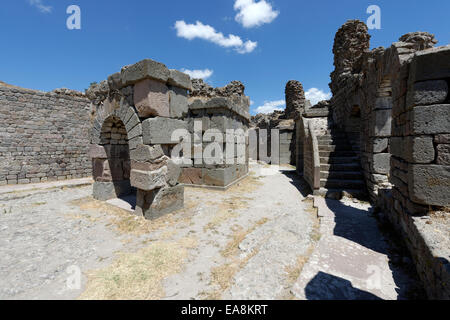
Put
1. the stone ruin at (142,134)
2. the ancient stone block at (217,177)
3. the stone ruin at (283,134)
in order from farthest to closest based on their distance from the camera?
the stone ruin at (283,134) < the ancient stone block at (217,177) < the stone ruin at (142,134)

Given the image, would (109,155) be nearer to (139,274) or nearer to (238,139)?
(139,274)

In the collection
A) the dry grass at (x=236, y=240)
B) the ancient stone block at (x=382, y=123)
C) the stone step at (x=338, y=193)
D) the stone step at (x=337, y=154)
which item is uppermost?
the ancient stone block at (x=382, y=123)

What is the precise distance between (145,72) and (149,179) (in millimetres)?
2106

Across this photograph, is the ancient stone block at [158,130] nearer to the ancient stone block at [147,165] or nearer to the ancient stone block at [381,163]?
the ancient stone block at [147,165]

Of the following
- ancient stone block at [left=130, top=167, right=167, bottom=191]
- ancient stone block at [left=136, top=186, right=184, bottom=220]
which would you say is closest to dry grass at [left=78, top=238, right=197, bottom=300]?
ancient stone block at [left=136, top=186, right=184, bottom=220]

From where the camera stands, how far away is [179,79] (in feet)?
14.3

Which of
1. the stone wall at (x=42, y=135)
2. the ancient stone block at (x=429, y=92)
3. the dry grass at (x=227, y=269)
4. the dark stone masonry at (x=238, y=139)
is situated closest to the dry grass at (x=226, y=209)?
the dry grass at (x=227, y=269)

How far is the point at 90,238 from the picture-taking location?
3.35 meters

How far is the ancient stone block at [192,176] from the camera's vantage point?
722cm

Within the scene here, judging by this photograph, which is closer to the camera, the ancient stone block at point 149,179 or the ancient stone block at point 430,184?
the ancient stone block at point 430,184

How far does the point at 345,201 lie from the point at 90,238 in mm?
5585

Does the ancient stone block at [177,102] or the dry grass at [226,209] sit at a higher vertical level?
the ancient stone block at [177,102]

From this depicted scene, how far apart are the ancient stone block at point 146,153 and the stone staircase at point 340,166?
176 inches
